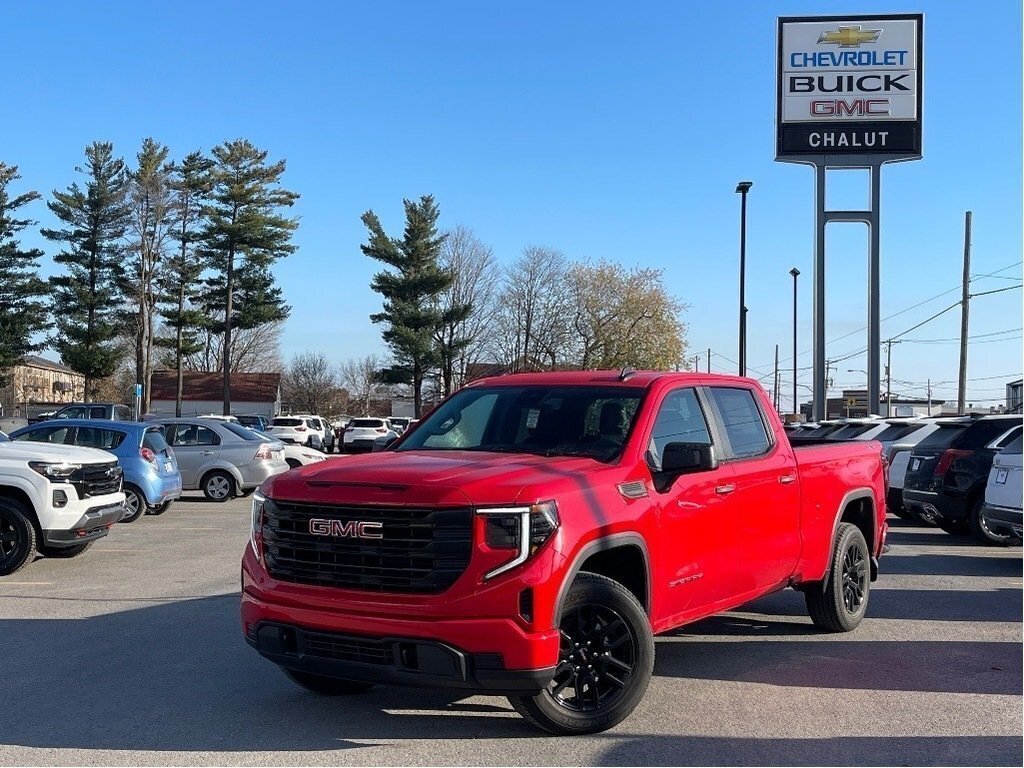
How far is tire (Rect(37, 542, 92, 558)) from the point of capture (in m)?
10.9

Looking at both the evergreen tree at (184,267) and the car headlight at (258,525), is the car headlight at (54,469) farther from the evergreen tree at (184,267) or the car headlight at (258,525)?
the evergreen tree at (184,267)

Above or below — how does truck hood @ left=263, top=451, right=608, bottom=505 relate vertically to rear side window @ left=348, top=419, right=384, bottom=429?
above

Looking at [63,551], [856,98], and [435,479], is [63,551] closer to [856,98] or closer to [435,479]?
[435,479]

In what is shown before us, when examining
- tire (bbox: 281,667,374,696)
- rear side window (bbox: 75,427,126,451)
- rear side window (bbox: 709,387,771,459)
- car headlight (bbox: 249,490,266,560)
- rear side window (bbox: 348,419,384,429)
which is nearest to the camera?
car headlight (bbox: 249,490,266,560)

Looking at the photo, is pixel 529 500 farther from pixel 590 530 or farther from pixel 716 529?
pixel 716 529

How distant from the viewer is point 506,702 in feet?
20.1

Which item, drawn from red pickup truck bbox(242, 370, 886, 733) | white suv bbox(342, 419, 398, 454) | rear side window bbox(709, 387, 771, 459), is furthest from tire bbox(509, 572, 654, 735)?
white suv bbox(342, 419, 398, 454)

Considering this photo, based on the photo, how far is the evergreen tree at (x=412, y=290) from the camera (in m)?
53.7

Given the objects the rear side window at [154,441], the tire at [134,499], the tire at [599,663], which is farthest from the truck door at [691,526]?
the rear side window at [154,441]

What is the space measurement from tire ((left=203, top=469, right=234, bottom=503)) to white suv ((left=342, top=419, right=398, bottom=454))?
2193 centimetres

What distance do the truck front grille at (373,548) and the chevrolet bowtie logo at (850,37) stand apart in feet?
93.0

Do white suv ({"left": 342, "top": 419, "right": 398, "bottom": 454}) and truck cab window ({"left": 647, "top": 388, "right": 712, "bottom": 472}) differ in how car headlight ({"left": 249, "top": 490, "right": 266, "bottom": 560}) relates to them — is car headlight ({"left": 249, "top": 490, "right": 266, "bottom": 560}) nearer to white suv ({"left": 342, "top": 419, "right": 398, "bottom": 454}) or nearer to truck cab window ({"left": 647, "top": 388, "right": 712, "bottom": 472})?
truck cab window ({"left": 647, "top": 388, "right": 712, "bottom": 472})

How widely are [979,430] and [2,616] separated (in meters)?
12.0

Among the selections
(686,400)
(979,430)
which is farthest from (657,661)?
(979,430)
